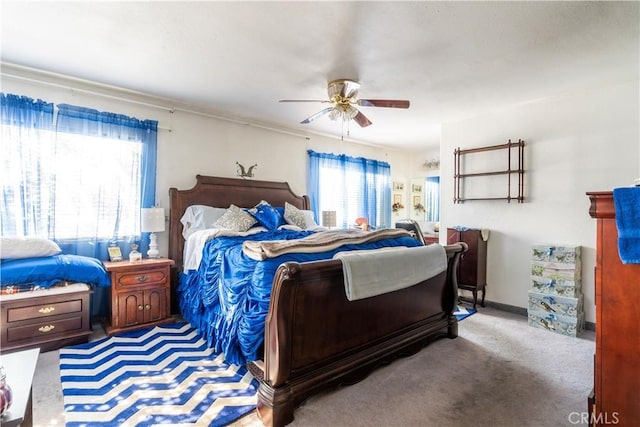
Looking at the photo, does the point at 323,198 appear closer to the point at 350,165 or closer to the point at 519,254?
the point at 350,165

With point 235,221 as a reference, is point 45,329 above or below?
below

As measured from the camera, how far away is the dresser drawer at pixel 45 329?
2.45 m

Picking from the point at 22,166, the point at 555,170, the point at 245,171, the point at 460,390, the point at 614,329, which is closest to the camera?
the point at 614,329

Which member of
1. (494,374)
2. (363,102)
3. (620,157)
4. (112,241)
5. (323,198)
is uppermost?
(363,102)

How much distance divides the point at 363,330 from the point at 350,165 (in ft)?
12.8

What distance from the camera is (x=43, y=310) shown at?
255 cm

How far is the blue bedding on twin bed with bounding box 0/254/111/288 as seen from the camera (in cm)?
247

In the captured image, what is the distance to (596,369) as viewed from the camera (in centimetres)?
129

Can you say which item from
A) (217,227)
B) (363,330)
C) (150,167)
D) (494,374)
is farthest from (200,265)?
(494,374)

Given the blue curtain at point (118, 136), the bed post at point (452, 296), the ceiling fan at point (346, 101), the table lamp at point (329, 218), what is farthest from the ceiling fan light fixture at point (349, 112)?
the blue curtain at point (118, 136)

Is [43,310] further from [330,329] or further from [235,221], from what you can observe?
[330,329]

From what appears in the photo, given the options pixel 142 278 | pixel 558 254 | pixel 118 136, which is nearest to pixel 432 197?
pixel 558 254

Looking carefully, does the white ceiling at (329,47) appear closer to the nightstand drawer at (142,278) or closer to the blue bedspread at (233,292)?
the blue bedspread at (233,292)

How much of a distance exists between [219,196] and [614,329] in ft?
12.5
